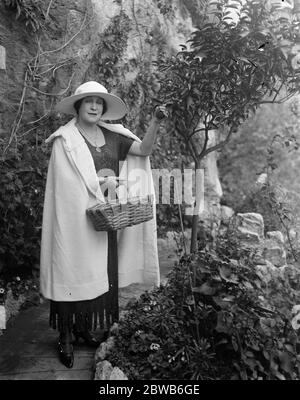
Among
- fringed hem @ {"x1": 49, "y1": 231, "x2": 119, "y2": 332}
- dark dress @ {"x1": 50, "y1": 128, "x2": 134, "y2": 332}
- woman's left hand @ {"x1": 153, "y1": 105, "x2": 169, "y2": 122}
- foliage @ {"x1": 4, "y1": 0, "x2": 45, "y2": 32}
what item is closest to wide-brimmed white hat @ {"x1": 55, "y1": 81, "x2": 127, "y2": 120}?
dark dress @ {"x1": 50, "y1": 128, "x2": 134, "y2": 332}

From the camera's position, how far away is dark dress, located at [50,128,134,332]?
289 cm

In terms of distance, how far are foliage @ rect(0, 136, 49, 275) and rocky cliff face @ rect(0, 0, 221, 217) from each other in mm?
262

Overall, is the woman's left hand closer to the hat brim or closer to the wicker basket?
the hat brim

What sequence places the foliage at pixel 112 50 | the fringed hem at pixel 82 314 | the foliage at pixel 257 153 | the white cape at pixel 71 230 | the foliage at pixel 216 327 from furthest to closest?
the foliage at pixel 257 153 → the foliage at pixel 112 50 → the fringed hem at pixel 82 314 → the white cape at pixel 71 230 → the foliage at pixel 216 327

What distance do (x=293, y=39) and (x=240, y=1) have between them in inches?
17.5

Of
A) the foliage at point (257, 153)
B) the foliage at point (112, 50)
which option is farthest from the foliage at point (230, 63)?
the foliage at point (257, 153)

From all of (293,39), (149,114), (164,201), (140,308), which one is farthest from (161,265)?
(293,39)

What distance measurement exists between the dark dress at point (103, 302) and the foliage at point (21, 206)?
110 centimetres

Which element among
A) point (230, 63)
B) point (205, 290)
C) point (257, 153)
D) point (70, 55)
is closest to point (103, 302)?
point (205, 290)

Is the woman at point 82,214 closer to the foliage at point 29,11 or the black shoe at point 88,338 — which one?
the black shoe at point 88,338

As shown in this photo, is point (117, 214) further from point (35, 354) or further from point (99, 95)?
point (35, 354)

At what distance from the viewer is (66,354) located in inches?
115

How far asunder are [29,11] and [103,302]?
2976 mm

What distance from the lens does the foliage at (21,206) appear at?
380 cm
